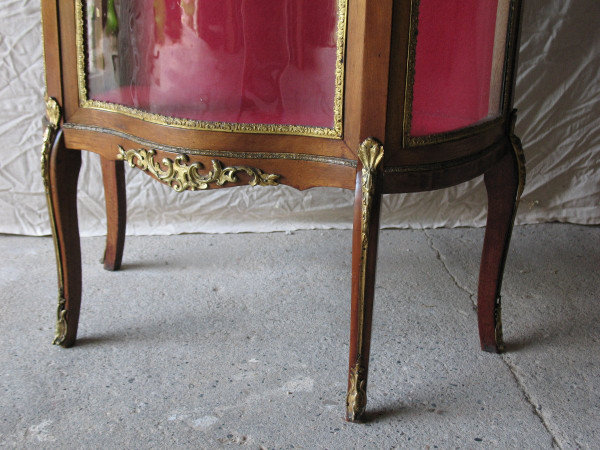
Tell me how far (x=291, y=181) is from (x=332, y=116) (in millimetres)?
118

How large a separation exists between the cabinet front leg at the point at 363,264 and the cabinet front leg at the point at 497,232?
315 mm

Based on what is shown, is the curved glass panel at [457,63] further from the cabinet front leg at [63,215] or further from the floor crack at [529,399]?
the cabinet front leg at [63,215]

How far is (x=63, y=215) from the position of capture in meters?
1.15

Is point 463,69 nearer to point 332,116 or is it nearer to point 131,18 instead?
point 332,116

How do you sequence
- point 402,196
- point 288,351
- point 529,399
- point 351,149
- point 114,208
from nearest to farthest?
point 351,149
point 529,399
point 288,351
point 114,208
point 402,196

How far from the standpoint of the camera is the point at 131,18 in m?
1.00

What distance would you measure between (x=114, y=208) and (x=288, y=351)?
0.55 metres

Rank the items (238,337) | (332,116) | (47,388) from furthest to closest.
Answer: (238,337)
(47,388)
(332,116)

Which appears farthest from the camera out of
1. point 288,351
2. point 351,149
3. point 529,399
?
point 288,351

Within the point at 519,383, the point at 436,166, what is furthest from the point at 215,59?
the point at 519,383

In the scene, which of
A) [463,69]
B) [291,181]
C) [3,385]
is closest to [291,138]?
[291,181]

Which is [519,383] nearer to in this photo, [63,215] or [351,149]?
[351,149]

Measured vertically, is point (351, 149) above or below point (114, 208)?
above

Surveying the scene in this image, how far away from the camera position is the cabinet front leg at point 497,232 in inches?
44.8
